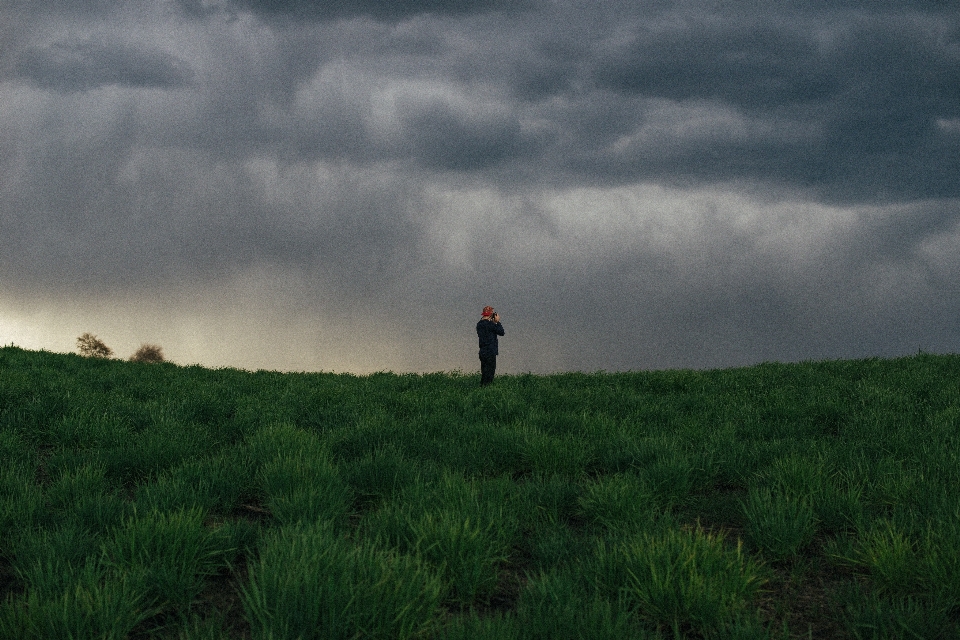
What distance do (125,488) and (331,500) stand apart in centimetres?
260

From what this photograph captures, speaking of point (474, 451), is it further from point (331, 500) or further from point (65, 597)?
point (65, 597)

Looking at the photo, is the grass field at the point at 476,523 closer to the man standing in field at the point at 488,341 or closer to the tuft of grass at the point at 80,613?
the tuft of grass at the point at 80,613

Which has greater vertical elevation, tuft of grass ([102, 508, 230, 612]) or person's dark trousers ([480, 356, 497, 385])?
person's dark trousers ([480, 356, 497, 385])

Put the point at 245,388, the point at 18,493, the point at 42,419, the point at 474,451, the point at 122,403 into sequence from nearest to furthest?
the point at 18,493 < the point at 474,451 < the point at 42,419 < the point at 122,403 < the point at 245,388

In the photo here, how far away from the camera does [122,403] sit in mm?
9430

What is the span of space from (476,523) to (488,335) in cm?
1227

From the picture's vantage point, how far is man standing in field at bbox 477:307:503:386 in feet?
54.6

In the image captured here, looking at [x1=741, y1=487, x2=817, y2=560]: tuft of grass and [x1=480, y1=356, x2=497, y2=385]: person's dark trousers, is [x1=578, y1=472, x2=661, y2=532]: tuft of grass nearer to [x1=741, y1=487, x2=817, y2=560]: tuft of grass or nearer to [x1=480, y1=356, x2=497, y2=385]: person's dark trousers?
[x1=741, y1=487, x2=817, y2=560]: tuft of grass

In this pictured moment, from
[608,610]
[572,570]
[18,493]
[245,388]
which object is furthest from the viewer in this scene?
[245,388]

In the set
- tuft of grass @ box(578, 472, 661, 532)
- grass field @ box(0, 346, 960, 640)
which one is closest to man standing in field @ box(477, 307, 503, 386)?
grass field @ box(0, 346, 960, 640)

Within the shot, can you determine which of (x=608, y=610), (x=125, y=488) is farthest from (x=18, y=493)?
(x=608, y=610)

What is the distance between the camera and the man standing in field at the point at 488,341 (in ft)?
54.6

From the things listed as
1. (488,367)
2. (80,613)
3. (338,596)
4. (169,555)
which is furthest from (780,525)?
(488,367)

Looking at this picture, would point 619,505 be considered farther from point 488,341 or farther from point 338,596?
point 488,341
